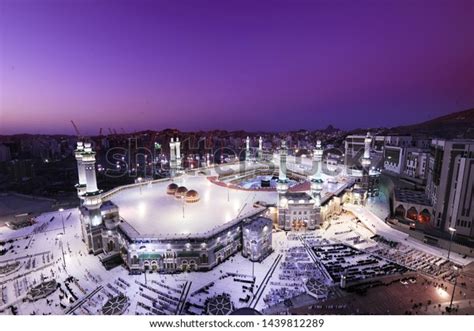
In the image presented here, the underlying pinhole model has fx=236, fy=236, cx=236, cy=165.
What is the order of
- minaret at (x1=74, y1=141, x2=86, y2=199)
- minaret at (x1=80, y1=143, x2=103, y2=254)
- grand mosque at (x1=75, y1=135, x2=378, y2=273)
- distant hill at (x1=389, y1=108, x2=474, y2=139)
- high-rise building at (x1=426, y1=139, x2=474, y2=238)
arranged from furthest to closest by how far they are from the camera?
distant hill at (x1=389, y1=108, x2=474, y2=139) < minaret at (x1=74, y1=141, x2=86, y2=199) < minaret at (x1=80, y1=143, x2=103, y2=254) < high-rise building at (x1=426, y1=139, x2=474, y2=238) < grand mosque at (x1=75, y1=135, x2=378, y2=273)

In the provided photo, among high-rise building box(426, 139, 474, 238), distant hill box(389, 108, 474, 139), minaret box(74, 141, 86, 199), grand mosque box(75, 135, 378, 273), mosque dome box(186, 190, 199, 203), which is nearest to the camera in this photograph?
grand mosque box(75, 135, 378, 273)

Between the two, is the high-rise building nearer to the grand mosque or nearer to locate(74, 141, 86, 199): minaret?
the grand mosque

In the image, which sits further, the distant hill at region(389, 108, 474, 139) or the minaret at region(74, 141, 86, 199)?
the distant hill at region(389, 108, 474, 139)

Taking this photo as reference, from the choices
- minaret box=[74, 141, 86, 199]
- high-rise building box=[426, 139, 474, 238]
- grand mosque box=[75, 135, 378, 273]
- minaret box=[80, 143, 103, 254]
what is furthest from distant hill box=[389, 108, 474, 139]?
minaret box=[74, 141, 86, 199]

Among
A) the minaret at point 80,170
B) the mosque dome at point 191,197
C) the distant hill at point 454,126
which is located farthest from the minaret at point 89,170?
the distant hill at point 454,126

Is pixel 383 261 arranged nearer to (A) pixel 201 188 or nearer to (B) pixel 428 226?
(B) pixel 428 226

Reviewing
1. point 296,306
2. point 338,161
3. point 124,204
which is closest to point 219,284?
point 296,306

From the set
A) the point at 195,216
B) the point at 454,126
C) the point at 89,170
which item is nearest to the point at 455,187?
the point at 195,216

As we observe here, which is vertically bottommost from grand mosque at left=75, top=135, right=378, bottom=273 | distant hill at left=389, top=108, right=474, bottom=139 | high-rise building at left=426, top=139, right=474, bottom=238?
grand mosque at left=75, top=135, right=378, bottom=273

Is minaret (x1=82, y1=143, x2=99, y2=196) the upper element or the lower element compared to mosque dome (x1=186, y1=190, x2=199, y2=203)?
upper
